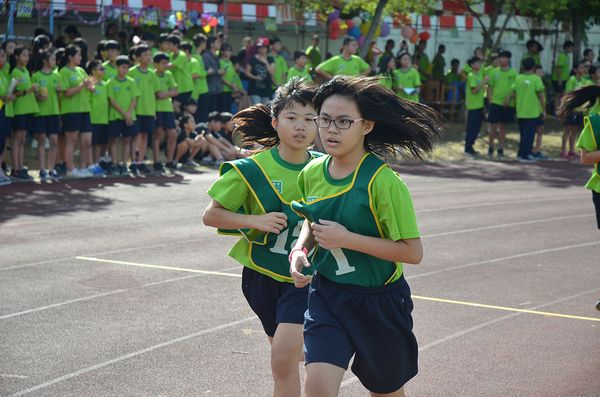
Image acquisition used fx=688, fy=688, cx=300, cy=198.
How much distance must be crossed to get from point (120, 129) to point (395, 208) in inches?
399

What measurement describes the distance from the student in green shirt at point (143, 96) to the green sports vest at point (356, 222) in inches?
388

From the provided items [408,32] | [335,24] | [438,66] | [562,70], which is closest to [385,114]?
[335,24]

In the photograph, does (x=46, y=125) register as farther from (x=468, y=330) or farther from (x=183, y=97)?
(x=468, y=330)

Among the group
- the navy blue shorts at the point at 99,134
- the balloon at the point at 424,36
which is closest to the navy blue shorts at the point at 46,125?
the navy blue shorts at the point at 99,134

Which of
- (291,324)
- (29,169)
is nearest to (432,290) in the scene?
(291,324)

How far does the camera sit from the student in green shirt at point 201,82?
14359mm

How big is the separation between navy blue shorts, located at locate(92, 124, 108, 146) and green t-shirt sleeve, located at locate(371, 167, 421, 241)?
32.7 ft

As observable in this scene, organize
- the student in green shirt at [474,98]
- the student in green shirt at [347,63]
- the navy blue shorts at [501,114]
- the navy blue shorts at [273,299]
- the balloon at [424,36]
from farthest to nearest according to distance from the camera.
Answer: the balloon at [424,36] → the navy blue shorts at [501,114] → the student in green shirt at [474,98] → the student in green shirt at [347,63] → the navy blue shorts at [273,299]

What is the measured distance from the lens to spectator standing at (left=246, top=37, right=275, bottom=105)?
15.5 metres

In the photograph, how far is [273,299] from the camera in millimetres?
3473

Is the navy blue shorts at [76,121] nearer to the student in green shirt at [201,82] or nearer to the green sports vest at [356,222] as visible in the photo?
the student in green shirt at [201,82]

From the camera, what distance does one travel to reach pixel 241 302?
556 centimetres

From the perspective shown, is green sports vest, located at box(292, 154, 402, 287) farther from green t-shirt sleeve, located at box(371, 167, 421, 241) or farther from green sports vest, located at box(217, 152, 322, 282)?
green sports vest, located at box(217, 152, 322, 282)

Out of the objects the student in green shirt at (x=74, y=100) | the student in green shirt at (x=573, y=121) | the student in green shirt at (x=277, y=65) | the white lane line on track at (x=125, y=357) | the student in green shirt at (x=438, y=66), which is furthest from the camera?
the student in green shirt at (x=438, y=66)
